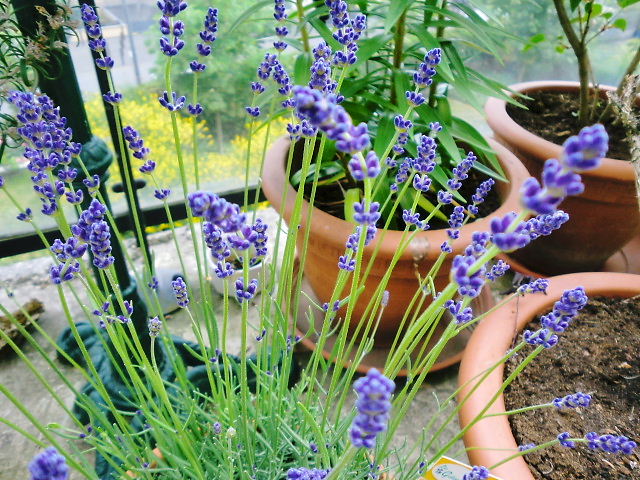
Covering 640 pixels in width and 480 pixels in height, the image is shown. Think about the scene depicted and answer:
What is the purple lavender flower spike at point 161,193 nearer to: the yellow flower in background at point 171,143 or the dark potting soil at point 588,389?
the dark potting soil at point 588,389

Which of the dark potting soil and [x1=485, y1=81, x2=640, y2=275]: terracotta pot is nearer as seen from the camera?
the dark potting soil

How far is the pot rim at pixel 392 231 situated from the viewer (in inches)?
35.7

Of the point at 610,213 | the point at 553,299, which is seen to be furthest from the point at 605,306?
the point at 610,213

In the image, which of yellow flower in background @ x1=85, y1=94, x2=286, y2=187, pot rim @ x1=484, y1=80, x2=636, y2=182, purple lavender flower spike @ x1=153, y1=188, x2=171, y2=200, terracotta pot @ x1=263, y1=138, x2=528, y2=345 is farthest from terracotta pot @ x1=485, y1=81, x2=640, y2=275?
purple lavender flower spike @ x1=153, y1=188, x2=171, y2=200

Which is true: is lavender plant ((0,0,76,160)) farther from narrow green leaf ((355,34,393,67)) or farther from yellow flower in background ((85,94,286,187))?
yellow flower in background ((85,94,286,187))

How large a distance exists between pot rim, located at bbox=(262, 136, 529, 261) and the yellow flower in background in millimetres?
353

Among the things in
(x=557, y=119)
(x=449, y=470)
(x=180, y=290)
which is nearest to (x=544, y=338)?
(x=449, y=470)

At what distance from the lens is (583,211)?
Answer: 1229 millimetres

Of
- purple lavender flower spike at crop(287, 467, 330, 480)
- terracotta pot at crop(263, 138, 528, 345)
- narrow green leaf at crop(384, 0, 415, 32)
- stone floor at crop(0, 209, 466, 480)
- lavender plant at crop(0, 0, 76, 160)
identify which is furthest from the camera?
stone floor at crop(0, 209, 466, 480)

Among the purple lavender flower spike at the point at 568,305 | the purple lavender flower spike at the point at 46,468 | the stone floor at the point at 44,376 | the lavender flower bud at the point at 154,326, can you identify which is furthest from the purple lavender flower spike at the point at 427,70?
the stone floor at the point at 44,376

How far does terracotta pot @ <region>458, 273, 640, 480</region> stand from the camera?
2.23 feet

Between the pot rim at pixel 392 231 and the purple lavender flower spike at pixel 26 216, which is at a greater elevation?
A: the purple lavender flower spike at pixel 26 216

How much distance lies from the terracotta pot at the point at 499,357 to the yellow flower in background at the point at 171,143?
825 millimetres

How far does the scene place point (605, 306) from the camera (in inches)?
36.4
